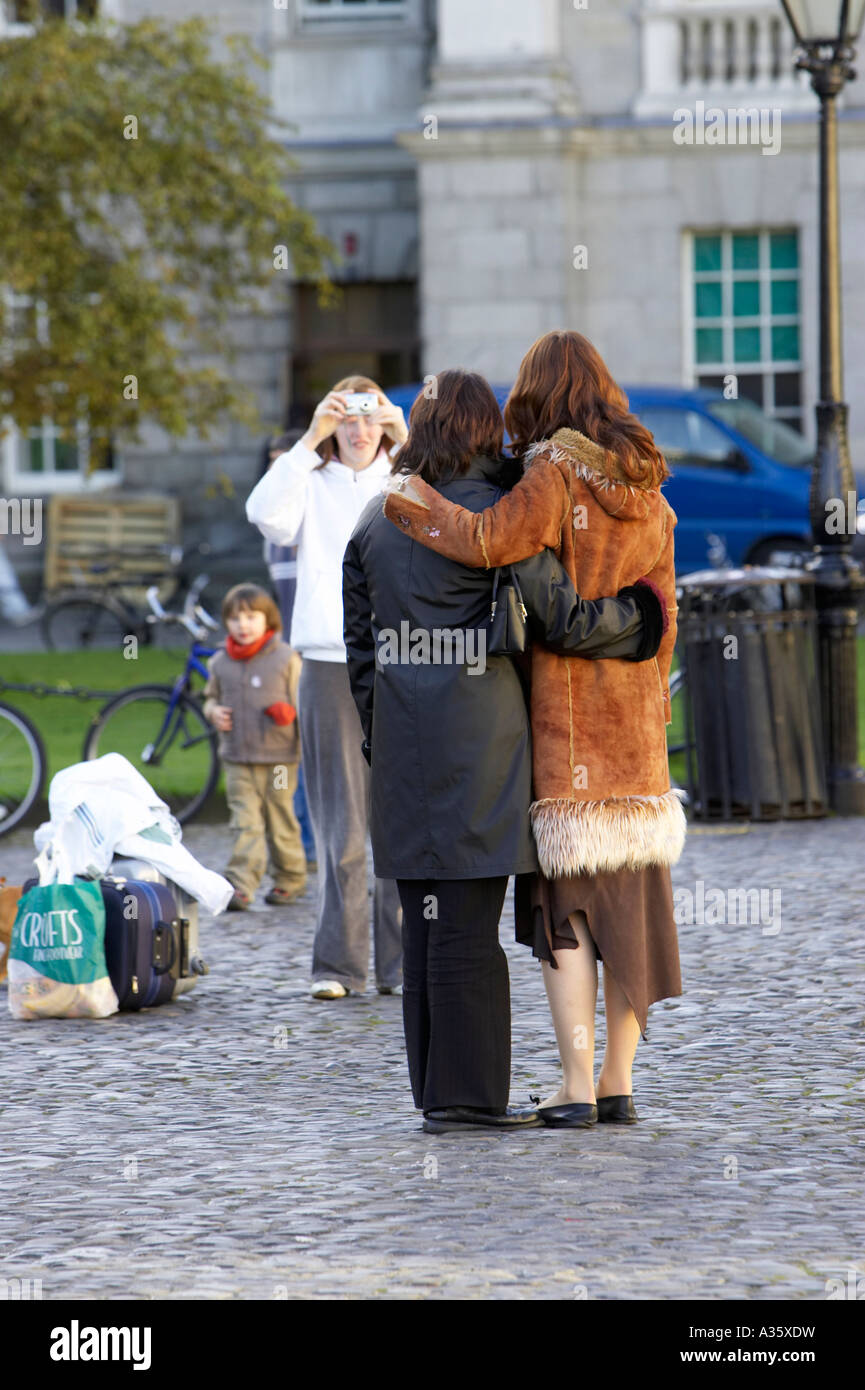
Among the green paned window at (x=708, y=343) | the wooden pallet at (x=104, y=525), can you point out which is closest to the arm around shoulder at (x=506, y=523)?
the green paned window at (x=708, y=343)

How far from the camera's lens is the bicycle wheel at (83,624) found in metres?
19.0

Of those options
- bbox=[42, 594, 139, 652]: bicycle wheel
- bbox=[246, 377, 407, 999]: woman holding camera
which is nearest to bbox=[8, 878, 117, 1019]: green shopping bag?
bbox=[246, 377, 407, 999]: woman holding camera

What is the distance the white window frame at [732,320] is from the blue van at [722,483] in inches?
133

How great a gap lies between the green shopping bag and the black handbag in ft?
6.87

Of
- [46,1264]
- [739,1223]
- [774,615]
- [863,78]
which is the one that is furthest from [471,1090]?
[863,78]

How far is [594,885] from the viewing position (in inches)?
193

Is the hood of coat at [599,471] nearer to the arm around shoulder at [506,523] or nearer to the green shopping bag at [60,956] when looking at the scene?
the arm around shoulder at [506,523]

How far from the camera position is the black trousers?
4.90 m

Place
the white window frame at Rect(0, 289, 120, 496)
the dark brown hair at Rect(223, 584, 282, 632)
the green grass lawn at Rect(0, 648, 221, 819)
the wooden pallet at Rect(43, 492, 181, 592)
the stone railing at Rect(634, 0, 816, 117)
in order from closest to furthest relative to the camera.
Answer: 1. the dark brown hair at Rect(223, 584, 282, 632)
2. the green grass lawn at Rect(0, 648, 221, 819)
3. the stone railing at Rect(634, 0, 816, 117)
4. the wooden pallet at Rect(43, 492, 181, 592)
5. the white window frame at Rect(0, 289, 120, 496)

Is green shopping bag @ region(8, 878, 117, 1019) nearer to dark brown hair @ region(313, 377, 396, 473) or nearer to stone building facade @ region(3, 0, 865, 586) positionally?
dark brown hair @ region(313, 377, 396, 473)

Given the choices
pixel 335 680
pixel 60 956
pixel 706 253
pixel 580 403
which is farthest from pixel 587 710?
pixel 706 253

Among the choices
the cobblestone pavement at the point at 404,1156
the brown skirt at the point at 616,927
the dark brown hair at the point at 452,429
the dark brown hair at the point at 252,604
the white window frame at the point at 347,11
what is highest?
the white window frame at the point at 347,11

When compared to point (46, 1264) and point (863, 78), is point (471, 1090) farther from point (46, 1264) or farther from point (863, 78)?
point (863, 78)
